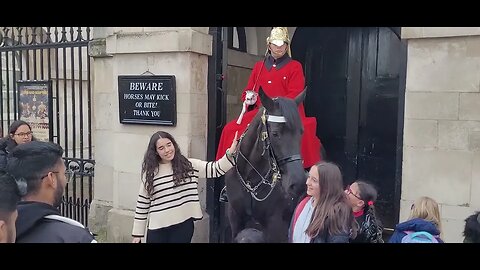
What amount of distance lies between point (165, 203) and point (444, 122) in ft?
8.49

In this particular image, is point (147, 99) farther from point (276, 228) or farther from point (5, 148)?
point (276, 228)

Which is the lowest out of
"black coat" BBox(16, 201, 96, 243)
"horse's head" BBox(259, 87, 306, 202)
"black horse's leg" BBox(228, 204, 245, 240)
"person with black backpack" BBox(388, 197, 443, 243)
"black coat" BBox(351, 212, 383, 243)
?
"black horse's leg" BBox(228, 204, 245, 240)

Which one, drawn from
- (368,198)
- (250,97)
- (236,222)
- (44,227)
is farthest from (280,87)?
(44,227)

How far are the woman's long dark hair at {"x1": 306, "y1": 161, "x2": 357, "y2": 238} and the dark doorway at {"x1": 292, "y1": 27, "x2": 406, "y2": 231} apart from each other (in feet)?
10.0

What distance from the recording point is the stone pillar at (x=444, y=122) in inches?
156

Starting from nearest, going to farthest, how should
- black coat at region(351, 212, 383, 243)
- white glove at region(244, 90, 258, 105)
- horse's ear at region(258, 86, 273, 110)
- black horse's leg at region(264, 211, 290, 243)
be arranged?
black coat at region(351, 212, 383, 243)
horse's ear at region(258, 86, 273, 110)
black horse's leg at region(264, 211, 290, 243)
white glove at region(244, 90, 258, 105)

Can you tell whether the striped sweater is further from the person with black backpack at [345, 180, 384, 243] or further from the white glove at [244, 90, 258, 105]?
the person with black backpack at [345, 180, 384, 243]

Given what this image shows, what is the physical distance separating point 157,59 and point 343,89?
2870 millimetres

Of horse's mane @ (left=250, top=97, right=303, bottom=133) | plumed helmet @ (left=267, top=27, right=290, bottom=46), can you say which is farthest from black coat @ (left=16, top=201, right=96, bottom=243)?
plumed helmet @ (left=267, top=27, right=290, bottom=46)

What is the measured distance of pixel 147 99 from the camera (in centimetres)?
531

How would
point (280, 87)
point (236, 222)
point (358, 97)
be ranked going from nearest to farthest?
point (236, 222)
point (280, 87)
point (358, 97)

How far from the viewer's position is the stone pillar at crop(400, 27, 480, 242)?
3.97 meters

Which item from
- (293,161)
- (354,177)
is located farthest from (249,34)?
(293,161)

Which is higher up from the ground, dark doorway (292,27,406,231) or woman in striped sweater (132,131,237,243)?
dark doorway (292,27,406,231)
